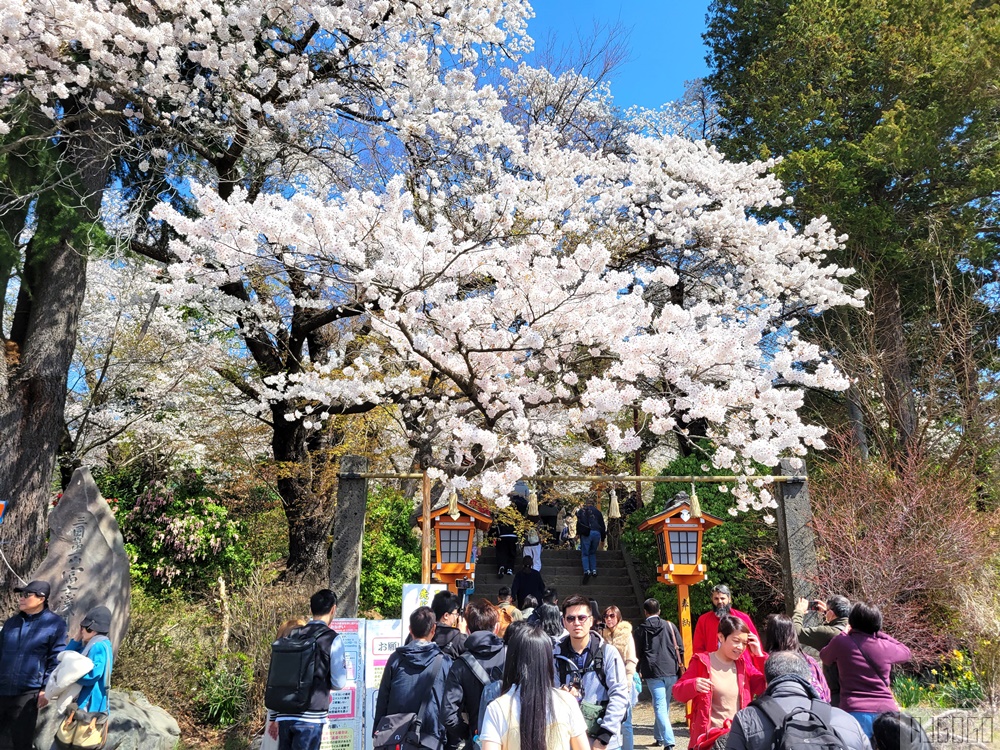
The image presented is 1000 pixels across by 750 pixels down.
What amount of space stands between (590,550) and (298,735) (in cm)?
897

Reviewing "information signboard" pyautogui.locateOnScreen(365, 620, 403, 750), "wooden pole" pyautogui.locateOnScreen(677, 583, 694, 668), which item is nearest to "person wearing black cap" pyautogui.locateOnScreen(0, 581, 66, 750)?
"information signboard" pyautogui.locateOnScreen(365, 620, 403, 750)

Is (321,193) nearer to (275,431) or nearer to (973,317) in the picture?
(275,431)

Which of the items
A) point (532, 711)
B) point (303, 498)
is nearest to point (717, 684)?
point (532, 711)

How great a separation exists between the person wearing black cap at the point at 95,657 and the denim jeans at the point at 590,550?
28.9ft

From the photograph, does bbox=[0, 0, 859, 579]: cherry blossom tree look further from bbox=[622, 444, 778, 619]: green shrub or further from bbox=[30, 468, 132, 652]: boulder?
bbox=[622, 444, 778, 619]: green shrub

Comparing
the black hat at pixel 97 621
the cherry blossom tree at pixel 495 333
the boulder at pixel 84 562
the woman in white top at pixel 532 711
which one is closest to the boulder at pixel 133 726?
the boulder at pixel 84 562

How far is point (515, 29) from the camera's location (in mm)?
10102

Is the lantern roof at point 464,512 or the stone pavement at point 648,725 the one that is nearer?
the stone pavement at point 648,725

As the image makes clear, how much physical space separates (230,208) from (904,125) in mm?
11859

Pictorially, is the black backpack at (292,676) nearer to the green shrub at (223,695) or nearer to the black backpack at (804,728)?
the black backpack at (804,728)

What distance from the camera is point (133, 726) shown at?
614 cm

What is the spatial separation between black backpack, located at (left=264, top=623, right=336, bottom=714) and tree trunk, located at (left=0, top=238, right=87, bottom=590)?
4.63 meters

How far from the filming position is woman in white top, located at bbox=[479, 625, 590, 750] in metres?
2.56

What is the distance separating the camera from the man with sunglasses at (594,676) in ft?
11.5
